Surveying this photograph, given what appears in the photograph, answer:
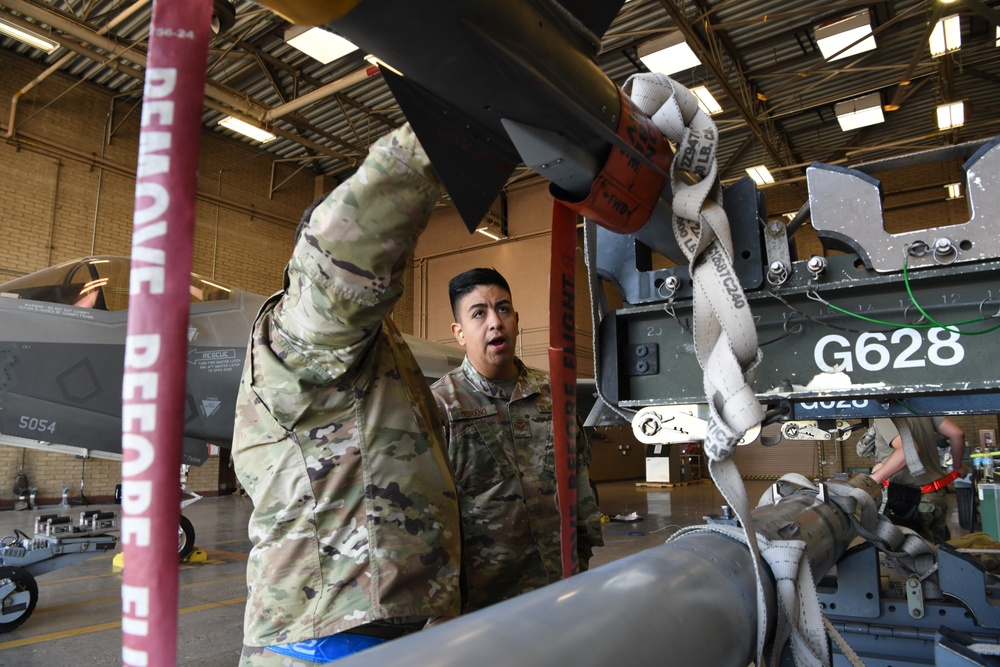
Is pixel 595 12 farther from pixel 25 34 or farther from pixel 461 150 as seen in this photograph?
pixel 25 34

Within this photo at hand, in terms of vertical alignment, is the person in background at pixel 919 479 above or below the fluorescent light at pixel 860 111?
below

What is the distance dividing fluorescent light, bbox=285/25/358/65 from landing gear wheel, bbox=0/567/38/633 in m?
6.97

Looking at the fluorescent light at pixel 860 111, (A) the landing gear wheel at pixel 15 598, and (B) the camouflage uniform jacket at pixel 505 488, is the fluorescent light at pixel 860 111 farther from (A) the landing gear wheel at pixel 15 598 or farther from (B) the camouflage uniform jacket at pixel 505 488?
(A) the landing gear wheel at pixel 15 598

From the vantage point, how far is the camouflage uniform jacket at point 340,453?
1240 millimetres

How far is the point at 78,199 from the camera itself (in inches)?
453

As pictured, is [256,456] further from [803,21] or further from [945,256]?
Answer: [803,21]

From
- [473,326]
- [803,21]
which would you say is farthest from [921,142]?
[473,326]

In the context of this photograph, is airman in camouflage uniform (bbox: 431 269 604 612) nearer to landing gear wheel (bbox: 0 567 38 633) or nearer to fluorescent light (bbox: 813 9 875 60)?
landing gear wheel (bbox: 0 567 38 633)

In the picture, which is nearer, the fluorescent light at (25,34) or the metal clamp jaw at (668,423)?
the metal clamp jaw at (668,423)

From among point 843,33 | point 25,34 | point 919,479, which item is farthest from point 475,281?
point 843,33

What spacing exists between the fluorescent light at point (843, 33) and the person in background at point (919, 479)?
698cm

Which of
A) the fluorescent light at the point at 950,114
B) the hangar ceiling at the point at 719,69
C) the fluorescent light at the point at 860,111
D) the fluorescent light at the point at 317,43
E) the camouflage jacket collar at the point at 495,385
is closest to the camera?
the camouflage jacket collar at the point at 495,385

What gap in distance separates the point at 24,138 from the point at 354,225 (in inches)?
492

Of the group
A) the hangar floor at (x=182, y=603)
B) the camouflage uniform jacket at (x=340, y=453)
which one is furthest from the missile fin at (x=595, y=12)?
the hangar floor at (x=182, y=603)
